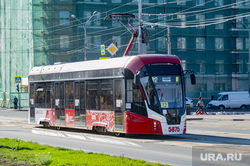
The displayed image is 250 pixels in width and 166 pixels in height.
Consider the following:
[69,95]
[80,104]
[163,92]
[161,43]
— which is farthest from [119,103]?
[161,43]

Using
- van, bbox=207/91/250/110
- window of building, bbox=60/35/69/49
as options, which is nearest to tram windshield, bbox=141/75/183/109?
van, bbox=207/91/250/110

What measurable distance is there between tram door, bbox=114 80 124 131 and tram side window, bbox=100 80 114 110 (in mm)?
373

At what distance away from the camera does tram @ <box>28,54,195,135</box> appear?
17.8m

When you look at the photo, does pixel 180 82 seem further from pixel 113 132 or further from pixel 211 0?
pixel 211 0

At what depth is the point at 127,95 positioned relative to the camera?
1833 centimetres

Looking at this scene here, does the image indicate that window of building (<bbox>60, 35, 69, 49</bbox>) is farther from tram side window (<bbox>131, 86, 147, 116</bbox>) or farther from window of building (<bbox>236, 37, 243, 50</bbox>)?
tram side window (<bbox>131, 86, 147, 116</bbox>)

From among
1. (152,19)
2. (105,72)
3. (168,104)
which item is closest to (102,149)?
(168,104)

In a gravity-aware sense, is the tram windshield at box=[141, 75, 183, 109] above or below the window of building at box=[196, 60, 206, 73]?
below

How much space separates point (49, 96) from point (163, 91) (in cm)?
807

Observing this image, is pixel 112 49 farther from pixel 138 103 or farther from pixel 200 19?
pixel 200 19

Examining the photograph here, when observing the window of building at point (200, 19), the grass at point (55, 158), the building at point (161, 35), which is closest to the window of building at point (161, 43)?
the building at point (161, 35)

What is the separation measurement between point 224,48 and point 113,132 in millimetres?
49870

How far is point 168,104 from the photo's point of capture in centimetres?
1783

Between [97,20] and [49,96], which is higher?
[97,20]
